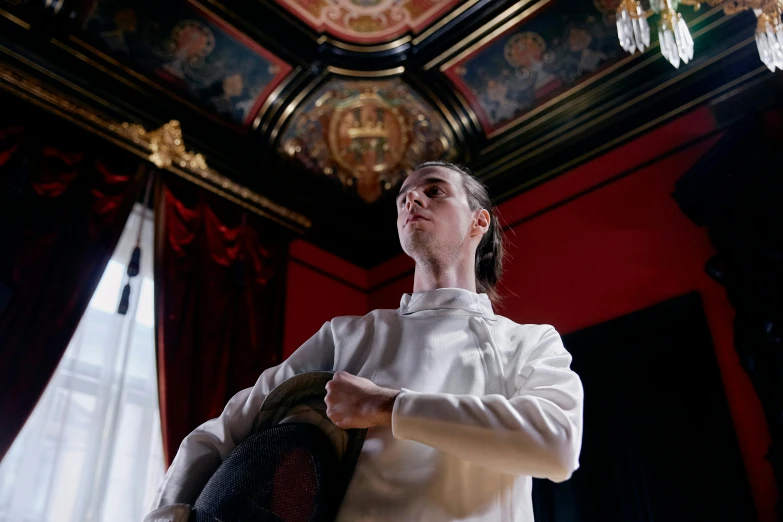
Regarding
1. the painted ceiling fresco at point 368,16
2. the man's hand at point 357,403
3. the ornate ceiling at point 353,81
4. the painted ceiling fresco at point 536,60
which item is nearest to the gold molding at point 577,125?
the ornate ceiling at point 353,81

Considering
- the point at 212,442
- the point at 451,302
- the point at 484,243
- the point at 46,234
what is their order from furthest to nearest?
the point at 46,234, the point at 484,243, the point at 451,302, the point at 212,442

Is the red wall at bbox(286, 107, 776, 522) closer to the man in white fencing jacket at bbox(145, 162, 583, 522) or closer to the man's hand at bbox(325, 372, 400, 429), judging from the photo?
the man in white fencing jacket at bbox(145, 162, 583, 522)

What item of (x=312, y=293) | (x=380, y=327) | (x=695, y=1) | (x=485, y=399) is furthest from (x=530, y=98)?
(x=485, y=399)

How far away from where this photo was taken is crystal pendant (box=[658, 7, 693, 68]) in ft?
6.93

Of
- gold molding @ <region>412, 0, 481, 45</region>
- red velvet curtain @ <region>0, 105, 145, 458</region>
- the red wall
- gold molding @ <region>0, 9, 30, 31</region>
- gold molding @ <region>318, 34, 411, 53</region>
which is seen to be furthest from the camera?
gold molding @ <region>318, 34, 411, 53</region>

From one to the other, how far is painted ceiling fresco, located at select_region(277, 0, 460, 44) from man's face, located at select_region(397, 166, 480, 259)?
218 cm

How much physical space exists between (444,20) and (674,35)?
1.48 m

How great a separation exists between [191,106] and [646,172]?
239 centimetres

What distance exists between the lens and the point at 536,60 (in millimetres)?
3512

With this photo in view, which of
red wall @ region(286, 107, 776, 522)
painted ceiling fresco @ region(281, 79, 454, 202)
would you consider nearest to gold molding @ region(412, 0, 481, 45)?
painted ceiling fresco @ region(281, 79, 454, 202)

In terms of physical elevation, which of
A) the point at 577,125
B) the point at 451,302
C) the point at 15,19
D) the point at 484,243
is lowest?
the point at 451,302

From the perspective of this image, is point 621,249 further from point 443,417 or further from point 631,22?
point 443,417

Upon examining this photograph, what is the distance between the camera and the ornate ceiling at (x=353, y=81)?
3.21 m

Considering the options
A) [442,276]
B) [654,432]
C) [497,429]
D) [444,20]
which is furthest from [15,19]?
[654,432]
